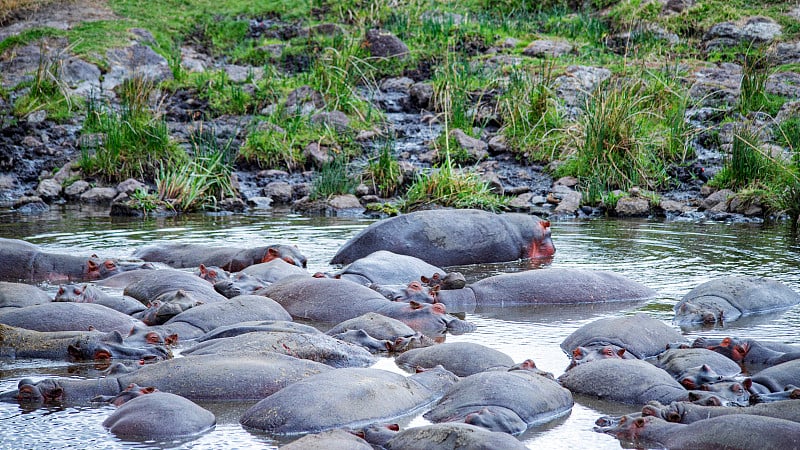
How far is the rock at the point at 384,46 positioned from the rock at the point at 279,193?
15.4ft

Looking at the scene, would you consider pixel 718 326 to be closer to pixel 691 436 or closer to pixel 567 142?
pixel 691 436

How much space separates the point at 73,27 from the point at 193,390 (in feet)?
51.9

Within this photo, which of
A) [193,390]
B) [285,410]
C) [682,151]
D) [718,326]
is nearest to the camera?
[285,410]

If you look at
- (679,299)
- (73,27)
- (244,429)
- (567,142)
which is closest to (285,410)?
(244,429)

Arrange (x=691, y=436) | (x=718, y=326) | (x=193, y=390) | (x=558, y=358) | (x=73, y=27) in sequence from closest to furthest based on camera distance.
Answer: (x=691, y=436), (x=193, y=390), (x=558, y=358), (x=718, y=326), (x=73, y=27)

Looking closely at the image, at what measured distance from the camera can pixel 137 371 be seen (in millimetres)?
4781

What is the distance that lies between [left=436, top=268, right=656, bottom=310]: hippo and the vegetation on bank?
180 inches

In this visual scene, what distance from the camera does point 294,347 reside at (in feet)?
16.9

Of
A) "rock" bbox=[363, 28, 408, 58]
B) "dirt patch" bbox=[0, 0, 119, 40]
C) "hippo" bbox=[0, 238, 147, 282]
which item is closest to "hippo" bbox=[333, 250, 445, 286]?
"hippo" bbox=[0, 238, 147, 282]

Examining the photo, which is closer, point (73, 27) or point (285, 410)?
point (285, 410)

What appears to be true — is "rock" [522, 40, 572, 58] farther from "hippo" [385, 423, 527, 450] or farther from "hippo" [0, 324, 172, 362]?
"hippo" [385, 423, 527, 450]

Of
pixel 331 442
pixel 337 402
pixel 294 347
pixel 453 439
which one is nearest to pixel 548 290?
pixel 294 347

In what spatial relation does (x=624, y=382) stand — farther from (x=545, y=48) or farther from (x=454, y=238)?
(x=545, y=48)

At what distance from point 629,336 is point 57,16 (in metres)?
16.7
